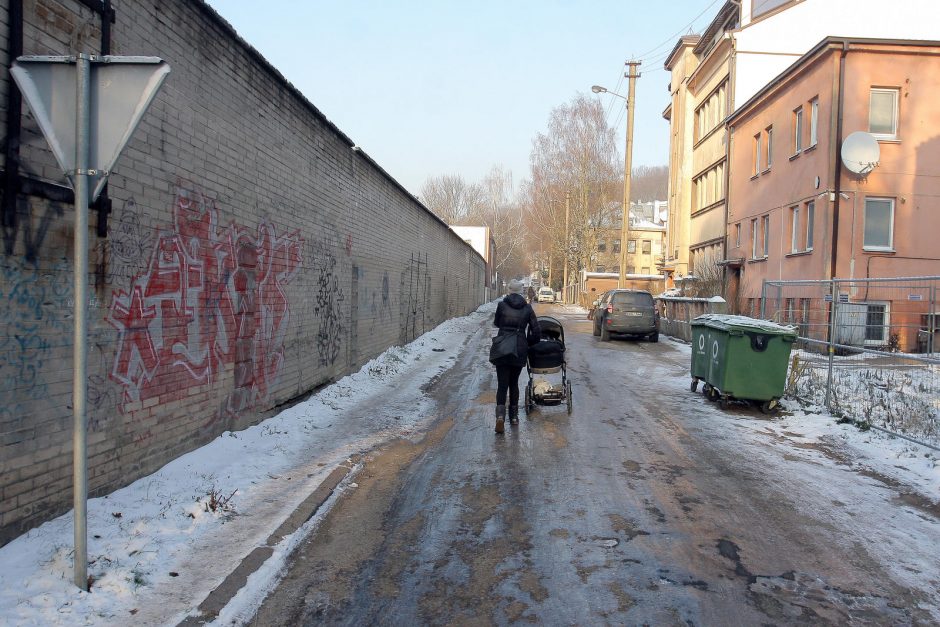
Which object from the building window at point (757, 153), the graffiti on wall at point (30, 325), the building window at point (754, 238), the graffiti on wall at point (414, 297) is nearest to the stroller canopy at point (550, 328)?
the graffiti on wall at point (30, 325)

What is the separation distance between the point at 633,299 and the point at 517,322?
45.6 feet

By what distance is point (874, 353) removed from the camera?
8.41m

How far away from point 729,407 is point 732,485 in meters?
4.35

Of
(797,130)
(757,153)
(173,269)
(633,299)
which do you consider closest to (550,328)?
(173,269)

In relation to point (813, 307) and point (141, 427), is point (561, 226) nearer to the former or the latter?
point (813, 307)

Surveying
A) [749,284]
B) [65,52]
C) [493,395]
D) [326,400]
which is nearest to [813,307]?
[493,395]

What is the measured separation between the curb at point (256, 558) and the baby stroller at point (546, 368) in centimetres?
347

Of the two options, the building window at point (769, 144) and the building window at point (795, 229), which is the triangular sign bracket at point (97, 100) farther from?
A: the building window at point (769, 144)

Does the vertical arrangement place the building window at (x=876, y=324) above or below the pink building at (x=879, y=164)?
below

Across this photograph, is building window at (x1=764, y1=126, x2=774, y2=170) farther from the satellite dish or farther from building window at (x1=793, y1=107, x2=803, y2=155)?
the satellite dish

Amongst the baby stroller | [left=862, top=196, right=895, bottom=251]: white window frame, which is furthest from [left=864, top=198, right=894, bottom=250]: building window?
the baby stroller

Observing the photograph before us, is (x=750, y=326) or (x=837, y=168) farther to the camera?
(x=837, y=168)

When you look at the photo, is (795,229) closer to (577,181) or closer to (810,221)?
(810,221)

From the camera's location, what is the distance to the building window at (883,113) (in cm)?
1825
